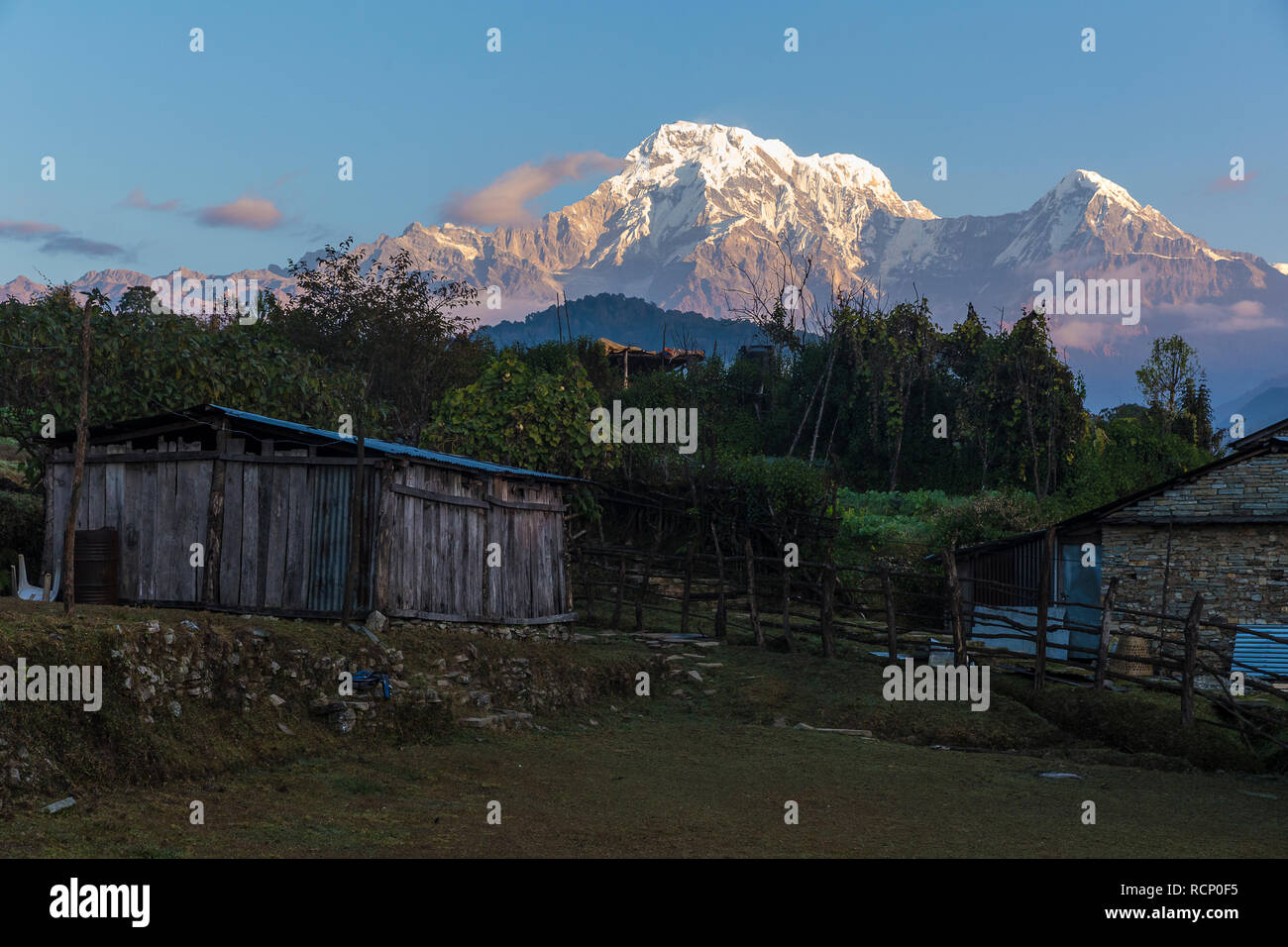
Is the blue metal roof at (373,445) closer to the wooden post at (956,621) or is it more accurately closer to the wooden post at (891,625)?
the wooden post at (891,625)

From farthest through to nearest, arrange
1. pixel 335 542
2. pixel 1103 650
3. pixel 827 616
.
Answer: pixel 827 616 < pixel 1103 650 < pixel 335 542

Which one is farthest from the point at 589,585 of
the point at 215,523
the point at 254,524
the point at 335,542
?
the point at 215,523

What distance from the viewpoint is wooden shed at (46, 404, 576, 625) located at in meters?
15.4

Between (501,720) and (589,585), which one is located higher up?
(589,585)

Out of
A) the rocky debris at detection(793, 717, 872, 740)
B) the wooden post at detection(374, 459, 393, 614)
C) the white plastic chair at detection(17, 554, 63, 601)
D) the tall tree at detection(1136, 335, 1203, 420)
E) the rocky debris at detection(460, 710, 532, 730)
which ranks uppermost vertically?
the tall tree at detection(1136, 335, 1203, 420)

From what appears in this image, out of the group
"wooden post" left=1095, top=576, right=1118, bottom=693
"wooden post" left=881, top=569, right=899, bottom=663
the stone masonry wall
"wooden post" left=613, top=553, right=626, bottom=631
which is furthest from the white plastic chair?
the stone masonry wall

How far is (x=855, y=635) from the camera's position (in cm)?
2075

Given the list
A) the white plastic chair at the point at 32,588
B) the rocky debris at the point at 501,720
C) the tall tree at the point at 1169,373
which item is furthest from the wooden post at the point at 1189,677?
the tall tree at the point at 1169,373

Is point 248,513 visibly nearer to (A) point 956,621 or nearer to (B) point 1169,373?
(A) point 956,621

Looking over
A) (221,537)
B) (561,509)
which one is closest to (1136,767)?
(561,509)

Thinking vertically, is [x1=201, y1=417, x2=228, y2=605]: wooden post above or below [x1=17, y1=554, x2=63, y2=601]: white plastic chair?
above

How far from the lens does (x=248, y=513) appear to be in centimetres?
1563

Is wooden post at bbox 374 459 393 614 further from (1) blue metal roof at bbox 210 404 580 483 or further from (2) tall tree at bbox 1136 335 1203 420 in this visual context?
(2) tall tree at bbox 1136 335 1203 420
